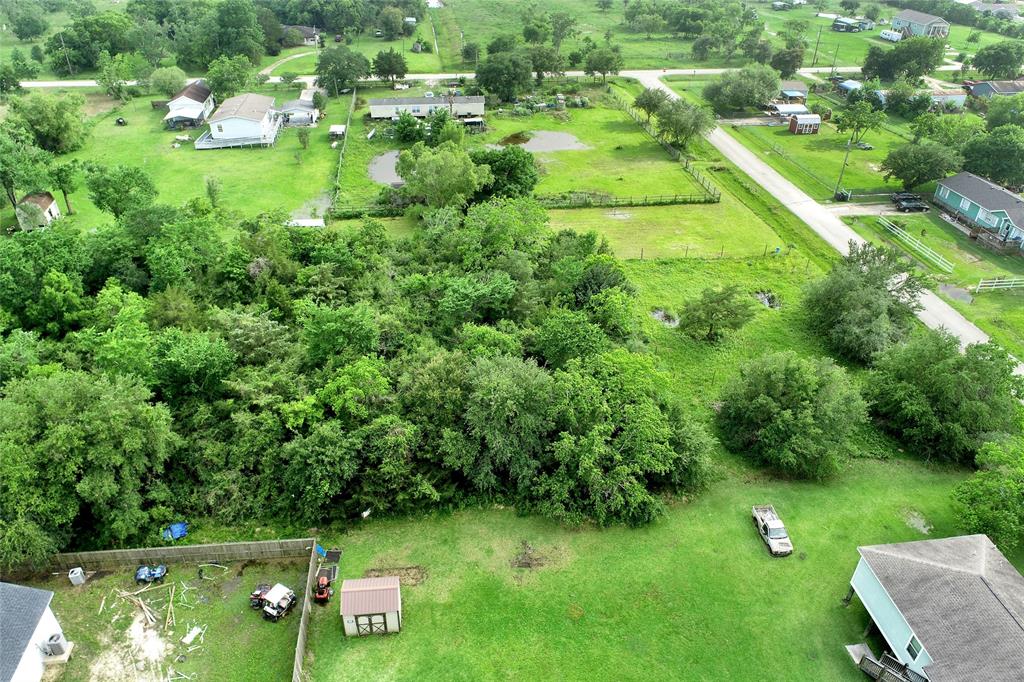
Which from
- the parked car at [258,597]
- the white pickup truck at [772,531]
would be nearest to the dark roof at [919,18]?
the white pickup truck at [772,531]

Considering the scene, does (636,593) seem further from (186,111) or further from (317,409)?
(186,111)

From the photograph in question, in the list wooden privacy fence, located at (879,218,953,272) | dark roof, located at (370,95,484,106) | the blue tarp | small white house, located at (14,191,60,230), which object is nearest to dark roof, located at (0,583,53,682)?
the blue tarp

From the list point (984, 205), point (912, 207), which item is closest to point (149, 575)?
point (912, 207)

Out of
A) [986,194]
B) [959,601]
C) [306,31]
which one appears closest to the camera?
[959,601]

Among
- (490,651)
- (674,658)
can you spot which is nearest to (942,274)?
(674,658)

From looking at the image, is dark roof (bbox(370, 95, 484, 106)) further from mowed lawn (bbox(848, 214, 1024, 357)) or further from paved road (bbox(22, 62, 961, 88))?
mowed lawn (bbox(848, 214, 1024, 357))
